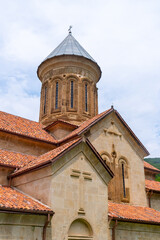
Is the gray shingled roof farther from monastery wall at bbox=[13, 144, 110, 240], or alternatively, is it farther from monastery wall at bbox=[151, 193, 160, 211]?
monastery wall at bbox=[13, 144, 110, 240]

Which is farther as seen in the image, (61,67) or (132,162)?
(61,67)

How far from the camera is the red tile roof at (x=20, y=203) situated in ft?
26.5

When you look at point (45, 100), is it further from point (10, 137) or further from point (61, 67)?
point (10, 137)

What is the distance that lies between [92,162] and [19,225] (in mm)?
3843

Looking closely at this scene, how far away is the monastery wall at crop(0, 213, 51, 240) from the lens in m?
7.94

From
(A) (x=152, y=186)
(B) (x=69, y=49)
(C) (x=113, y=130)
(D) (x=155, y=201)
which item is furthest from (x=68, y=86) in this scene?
(D) (x=155, y=201)

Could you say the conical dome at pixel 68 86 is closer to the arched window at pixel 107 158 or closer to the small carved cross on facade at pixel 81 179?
the arched window at pixel 107 158

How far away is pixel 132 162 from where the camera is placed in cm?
1514

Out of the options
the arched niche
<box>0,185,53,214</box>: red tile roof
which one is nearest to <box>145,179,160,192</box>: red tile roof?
the arched niche

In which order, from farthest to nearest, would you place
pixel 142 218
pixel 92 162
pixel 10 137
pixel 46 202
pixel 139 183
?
1. pixel 139 183
2. pixel 10 137
3. pixel 142 218
4. pixel 92 162
5. pixel 46 202

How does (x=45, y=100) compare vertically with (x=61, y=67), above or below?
below

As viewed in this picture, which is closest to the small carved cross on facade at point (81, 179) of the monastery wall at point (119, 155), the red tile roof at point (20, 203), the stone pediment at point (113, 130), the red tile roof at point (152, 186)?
the red tile roof at point (20, 203)

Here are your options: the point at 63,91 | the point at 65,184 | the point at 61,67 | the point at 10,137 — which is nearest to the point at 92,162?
the point at 65,184

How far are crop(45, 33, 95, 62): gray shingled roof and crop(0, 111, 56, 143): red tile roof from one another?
6427 millimetres
